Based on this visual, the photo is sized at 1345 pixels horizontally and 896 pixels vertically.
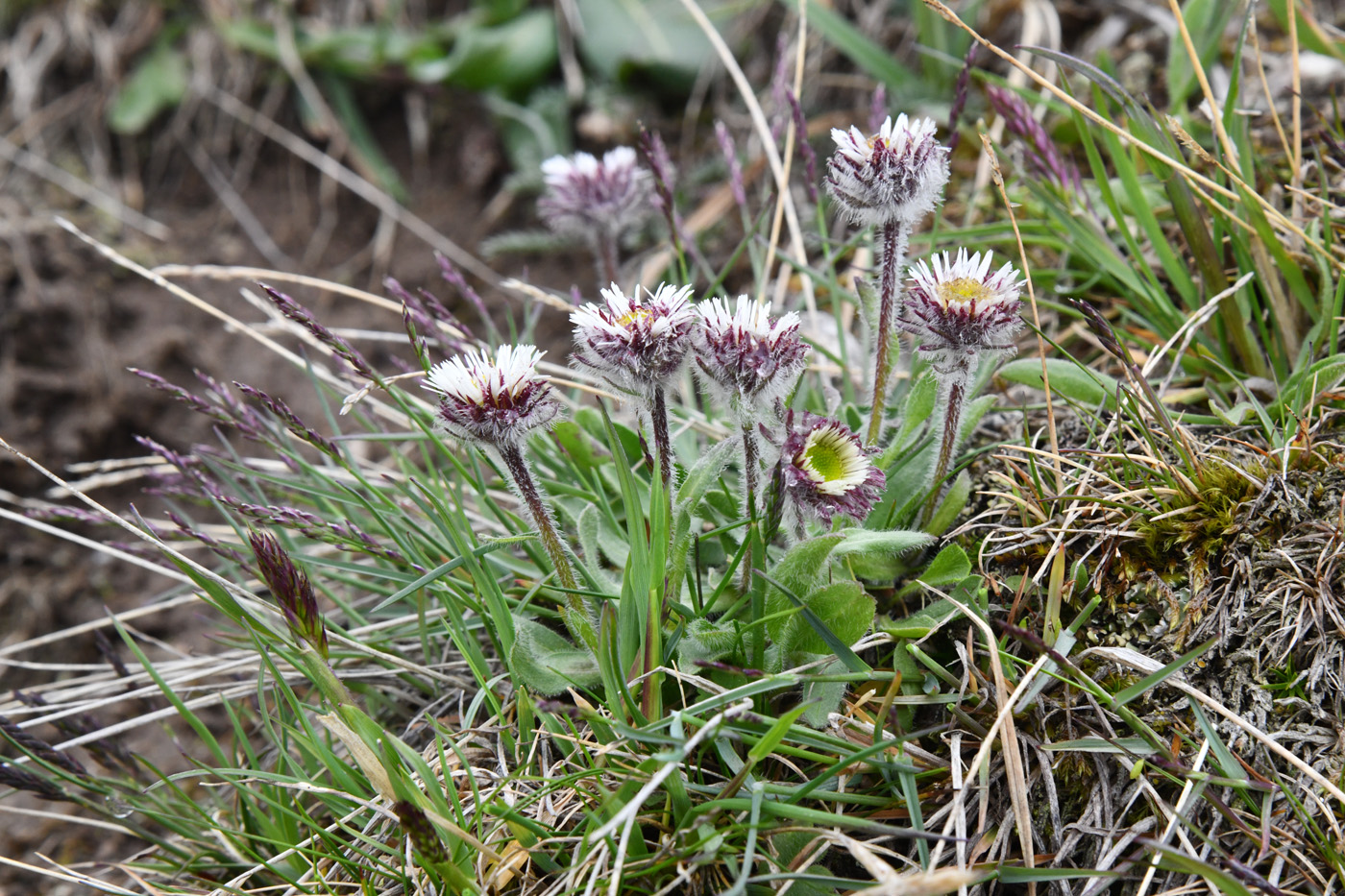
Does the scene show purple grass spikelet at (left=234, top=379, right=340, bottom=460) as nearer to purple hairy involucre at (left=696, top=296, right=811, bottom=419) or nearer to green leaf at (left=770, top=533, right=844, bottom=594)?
purple hairy involucre at (left=696, top=296, right=811, bottom=419)

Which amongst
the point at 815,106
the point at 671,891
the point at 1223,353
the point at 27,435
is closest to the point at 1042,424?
the point at 1223,353

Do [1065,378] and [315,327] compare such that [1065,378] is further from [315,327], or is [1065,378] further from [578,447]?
[315,327]

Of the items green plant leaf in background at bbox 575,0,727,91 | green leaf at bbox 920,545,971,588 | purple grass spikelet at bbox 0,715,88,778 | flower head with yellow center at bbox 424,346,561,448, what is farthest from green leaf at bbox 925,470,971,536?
green plant leaf in background at bbox 575,0,727,91

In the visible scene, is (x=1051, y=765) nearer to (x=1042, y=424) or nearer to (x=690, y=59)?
(x=1042, y=424)

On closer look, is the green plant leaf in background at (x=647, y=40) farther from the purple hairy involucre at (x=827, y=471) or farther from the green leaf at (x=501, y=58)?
the purple hairy involucre at (x=827, y=471)

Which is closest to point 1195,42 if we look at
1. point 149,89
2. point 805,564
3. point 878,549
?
point 878,549
